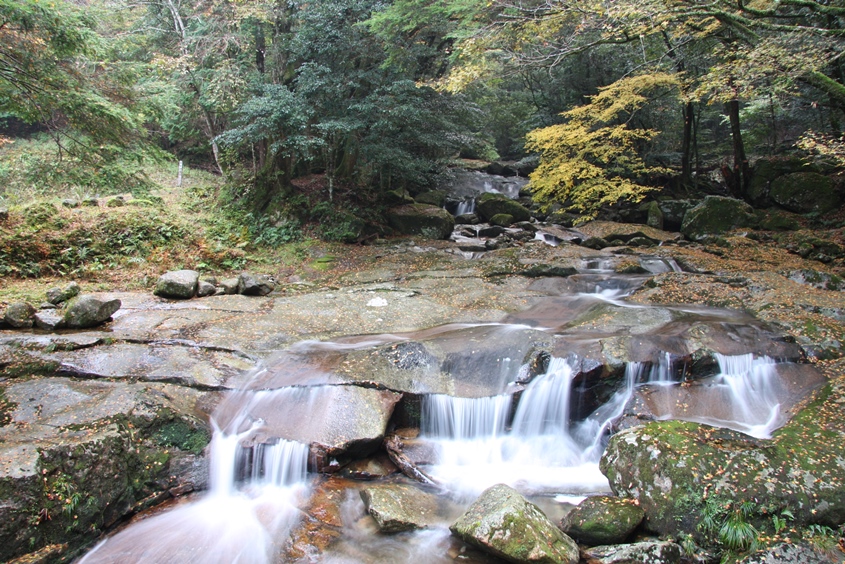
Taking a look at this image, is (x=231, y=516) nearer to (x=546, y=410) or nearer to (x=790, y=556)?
(x=546, y=410)

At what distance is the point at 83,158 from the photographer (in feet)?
24.2

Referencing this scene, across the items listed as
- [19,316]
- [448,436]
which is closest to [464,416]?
[448,436]

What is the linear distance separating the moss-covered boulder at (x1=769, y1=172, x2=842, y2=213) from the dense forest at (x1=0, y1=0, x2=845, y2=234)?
952 millimetres

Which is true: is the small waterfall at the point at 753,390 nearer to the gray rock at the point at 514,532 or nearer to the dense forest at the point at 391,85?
the gray rock at the point at 514,532

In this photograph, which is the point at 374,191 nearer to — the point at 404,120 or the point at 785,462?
the point at 404,120

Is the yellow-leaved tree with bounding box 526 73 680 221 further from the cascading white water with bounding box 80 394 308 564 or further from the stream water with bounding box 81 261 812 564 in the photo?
the cascading white water with bounding box 80 394 308 564

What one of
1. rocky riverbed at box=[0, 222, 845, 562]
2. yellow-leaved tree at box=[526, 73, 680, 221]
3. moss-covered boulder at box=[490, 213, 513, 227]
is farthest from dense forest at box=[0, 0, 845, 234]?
rocky riverbed at box=[0, 222, 845, 562]

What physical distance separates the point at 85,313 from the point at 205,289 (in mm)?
2447

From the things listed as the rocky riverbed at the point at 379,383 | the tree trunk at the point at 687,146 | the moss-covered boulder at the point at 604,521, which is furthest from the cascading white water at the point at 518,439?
the tree trunk at the point at 687,146

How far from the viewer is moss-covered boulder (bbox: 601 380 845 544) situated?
3957mm

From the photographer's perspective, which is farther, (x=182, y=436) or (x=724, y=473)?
(x=182, y=436)

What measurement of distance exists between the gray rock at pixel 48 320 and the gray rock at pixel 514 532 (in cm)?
643

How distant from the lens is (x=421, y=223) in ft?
51.5

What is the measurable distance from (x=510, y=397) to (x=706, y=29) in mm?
9190
